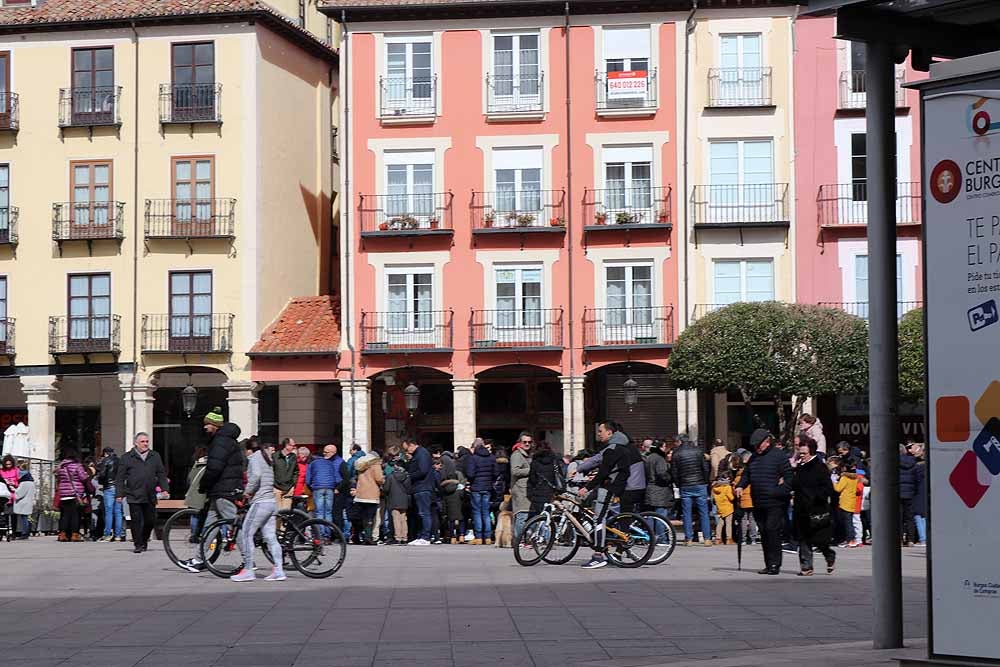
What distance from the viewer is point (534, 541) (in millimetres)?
22719

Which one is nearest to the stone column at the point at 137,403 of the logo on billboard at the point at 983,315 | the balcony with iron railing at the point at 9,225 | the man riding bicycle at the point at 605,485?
the balcony with iron railing at the point at 9,225

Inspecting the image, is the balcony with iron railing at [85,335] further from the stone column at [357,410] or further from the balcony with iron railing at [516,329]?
the balcony with iron railing at [516,329]

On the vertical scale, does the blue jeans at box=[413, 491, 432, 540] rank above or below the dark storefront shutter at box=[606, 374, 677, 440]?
below

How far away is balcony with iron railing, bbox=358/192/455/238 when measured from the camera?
4466 centimetres

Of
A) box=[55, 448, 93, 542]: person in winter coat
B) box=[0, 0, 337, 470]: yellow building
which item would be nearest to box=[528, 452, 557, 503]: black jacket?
box=[55, 448, 93, 542]: person in winter coat

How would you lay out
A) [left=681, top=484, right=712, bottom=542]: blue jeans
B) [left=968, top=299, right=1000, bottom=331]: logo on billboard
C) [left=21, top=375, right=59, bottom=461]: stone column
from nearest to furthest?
[left=968, top=299, right=1000, bottom=331]: logo on billboard
[left=681, top=484, right=712, bottom=542]: blue jeans
[left=21, top=375, right=59, bottom=461]: stone column

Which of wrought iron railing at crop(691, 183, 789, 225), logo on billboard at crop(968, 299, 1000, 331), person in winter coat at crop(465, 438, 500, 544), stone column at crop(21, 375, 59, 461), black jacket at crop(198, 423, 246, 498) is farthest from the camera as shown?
stone column at crop(21, 375, 59, 461)

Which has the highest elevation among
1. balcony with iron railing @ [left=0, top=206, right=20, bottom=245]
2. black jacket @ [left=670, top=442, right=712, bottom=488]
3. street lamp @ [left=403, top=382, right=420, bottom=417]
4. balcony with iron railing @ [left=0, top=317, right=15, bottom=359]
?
balcony with iron railing @ [left=0, top=206, right=20, bottom=245]

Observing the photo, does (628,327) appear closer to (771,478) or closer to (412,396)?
(412,396)

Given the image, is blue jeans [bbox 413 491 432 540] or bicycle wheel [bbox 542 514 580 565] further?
blue jeans [bbox 413 491 432 540]

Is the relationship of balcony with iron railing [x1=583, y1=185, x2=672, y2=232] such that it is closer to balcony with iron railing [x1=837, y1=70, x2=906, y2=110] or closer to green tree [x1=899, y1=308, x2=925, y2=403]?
balcony with iron railing [x1=837, y1=70, x2=906, y2=110]

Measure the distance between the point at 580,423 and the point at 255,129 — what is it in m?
11.5

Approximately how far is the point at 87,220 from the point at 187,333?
4017mm

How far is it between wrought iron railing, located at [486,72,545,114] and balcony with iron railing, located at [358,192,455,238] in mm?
2644
